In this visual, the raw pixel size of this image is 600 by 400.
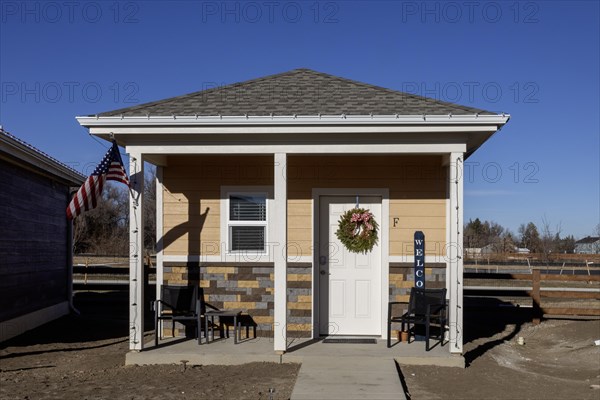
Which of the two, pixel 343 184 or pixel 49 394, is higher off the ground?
pixel 343 184

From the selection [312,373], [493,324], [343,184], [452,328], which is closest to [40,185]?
[343,184]

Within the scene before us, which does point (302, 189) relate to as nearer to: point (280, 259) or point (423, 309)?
point (280, 259)

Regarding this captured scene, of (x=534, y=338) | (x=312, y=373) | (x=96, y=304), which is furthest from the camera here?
(x=96, y=304)

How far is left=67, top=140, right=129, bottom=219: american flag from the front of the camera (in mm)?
7949

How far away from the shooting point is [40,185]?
12.0 m

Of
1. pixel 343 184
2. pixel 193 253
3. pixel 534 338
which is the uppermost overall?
pixel 343 184

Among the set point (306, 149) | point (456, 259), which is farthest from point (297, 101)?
point (456, 259)

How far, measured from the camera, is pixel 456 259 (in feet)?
27.2

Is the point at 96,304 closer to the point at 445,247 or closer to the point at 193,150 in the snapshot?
the point at 193,150

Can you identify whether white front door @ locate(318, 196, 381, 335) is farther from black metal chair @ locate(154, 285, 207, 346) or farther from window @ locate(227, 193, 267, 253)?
black metal chair @ locate(154, 285, 207, 346)

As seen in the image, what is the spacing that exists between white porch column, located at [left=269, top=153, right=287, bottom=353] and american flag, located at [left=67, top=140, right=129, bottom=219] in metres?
1.97

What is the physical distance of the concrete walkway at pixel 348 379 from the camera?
6.56 meters

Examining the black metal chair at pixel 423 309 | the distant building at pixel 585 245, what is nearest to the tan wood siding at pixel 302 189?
the black metal chair at pixel 423 309

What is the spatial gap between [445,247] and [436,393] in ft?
9.51
